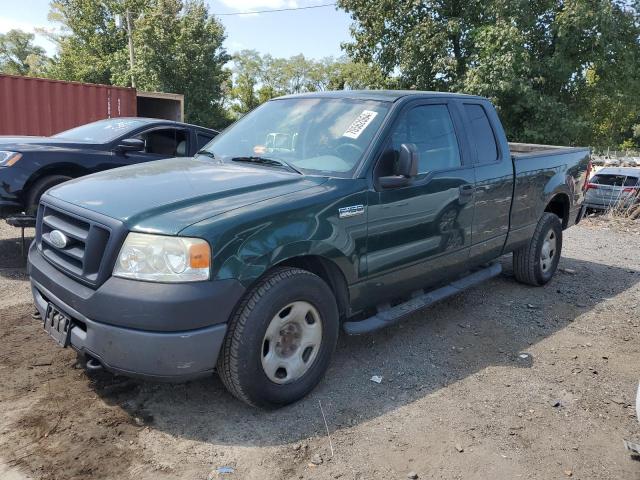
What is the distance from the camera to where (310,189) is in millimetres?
3201

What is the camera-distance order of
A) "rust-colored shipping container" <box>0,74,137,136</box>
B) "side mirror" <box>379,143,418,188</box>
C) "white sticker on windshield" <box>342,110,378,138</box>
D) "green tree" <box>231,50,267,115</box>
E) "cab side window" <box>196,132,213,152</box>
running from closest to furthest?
1. "side mirror" <box>379,143,418,188</box>
2. "white sticker on windshield" <box>342,110,378,138</box>
3. "cab side window" <box>196,132,213,152</box>
4. "rust-colored shipping container" <box>0,74,137,136</box>
5. "green tree" <box>231,50,267,115</box>

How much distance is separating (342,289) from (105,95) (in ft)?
37.3

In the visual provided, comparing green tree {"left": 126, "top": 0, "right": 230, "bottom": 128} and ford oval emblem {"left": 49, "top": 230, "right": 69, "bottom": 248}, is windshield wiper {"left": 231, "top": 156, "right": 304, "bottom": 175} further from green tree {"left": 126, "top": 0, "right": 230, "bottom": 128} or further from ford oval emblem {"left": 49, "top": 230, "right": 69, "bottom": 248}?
green tree {"left": 126, "top": 0, "right": 230, "bottom": 128}

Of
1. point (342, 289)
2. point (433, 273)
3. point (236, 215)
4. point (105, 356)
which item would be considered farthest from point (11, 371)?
point (433, 273)

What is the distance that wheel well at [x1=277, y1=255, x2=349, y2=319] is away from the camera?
10.5 ft

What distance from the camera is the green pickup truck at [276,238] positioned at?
261 centimetres

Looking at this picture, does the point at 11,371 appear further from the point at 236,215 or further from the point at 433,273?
the point at 433,273

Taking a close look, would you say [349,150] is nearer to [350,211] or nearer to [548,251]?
[350,211]

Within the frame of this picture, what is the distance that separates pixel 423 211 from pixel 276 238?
1379 millimetres

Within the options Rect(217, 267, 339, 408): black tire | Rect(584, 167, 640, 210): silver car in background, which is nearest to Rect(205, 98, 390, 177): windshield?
Rect(217, 267, 339, 408): black tire

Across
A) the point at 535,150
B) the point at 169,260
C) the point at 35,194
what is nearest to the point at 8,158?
the point at 35,194

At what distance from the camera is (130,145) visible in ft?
20.4

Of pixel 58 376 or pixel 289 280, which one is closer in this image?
pixel 289 280

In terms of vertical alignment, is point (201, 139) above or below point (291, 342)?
above
